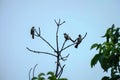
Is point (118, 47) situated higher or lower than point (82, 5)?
lower

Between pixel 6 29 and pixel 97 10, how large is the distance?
0.96m

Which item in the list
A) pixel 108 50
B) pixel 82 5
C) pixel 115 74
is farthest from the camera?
pixel 82 5

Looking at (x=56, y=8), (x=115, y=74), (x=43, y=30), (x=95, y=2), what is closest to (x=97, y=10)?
(x=95, y=2)

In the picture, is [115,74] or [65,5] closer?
[115,74]

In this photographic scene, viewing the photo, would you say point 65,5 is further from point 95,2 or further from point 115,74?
point 115,74

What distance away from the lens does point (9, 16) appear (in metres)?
1.86

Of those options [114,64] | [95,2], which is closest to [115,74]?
[114,64]

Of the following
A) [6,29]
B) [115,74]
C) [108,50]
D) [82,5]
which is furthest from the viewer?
[82,5]

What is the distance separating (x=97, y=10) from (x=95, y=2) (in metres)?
0.09

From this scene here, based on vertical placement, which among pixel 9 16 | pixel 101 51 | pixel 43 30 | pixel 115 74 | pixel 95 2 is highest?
pixel 95 2

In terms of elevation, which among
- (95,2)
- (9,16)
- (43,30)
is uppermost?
(95,2)

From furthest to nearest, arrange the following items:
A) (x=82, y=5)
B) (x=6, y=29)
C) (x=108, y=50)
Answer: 1. (x=82, y=5)
2. (x=6, y=29)
3. (x=108, y=50)

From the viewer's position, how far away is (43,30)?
6.13 ft

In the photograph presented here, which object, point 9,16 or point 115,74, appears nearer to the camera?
point 115,74
